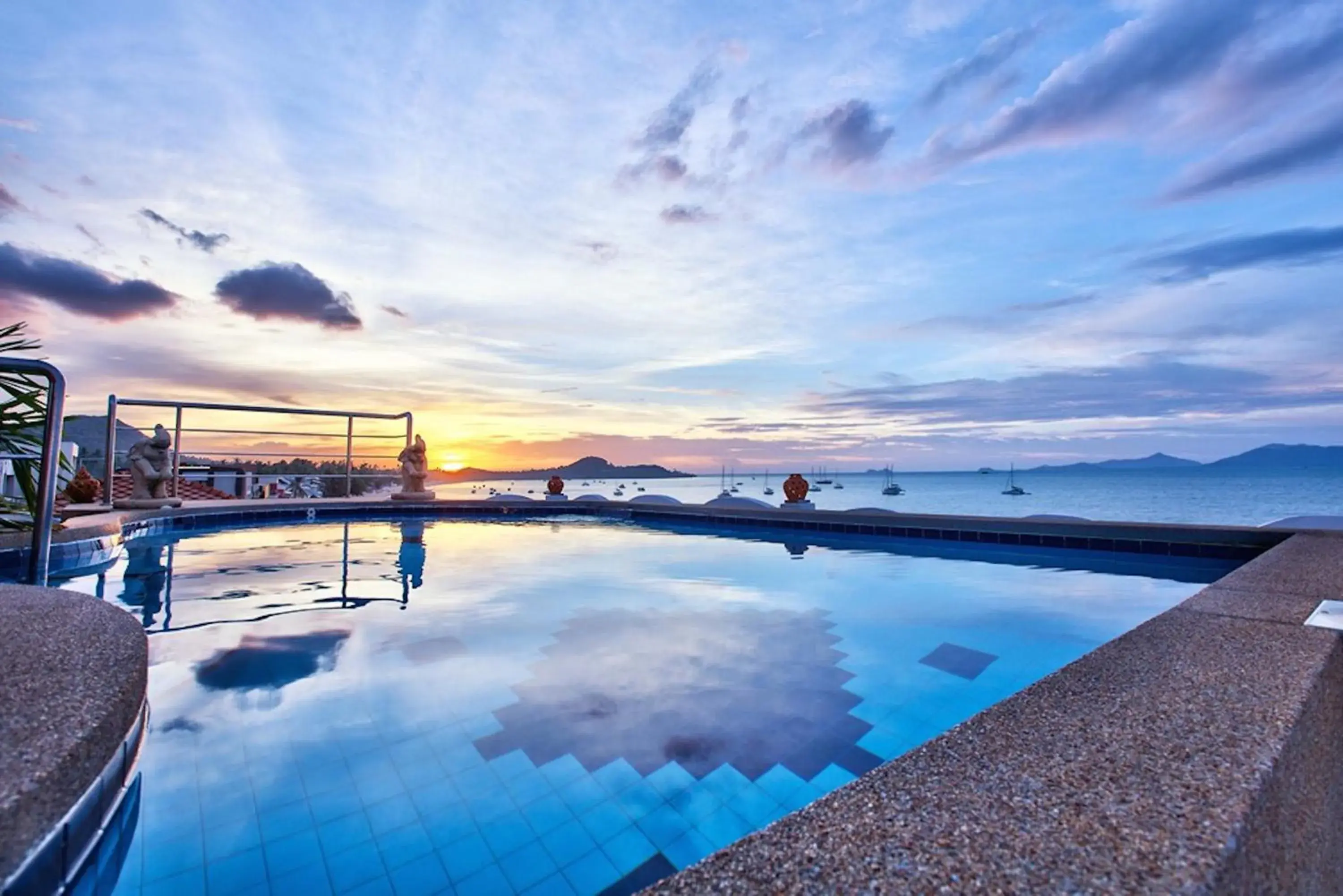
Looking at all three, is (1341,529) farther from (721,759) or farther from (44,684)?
(44,684)

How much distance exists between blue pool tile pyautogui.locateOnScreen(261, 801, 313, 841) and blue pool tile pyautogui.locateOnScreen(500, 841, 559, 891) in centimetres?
68

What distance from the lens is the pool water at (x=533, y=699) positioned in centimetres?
183

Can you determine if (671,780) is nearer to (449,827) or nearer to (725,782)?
(725,782)

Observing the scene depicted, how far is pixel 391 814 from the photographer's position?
1.97 meters

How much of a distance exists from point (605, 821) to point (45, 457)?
9.68 feet

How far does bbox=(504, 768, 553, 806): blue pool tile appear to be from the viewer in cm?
213

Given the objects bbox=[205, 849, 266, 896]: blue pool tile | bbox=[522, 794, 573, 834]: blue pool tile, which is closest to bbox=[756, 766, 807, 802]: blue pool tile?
bbox=[522, 794, 573, 834]: blue pool tile

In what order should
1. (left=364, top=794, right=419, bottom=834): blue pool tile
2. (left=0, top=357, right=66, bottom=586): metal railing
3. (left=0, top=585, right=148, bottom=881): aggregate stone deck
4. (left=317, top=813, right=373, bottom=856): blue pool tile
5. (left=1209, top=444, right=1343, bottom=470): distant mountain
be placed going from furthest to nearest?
1. (left=1209, top=444, right=1343, bottom=470): distant mountain
2. (left=0, top=357, right=66, bottom=586): metal railing
3. (left=364, top=794, right=419, bottom=834): blue pool tile
4. (left=317, top=813, right=373, bottom=856): blue pool tile
5. (left=0, top=585, right=148, bottom=881): aggregate stone deck

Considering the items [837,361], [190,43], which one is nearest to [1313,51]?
[837,361]

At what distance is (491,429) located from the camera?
43.8ft

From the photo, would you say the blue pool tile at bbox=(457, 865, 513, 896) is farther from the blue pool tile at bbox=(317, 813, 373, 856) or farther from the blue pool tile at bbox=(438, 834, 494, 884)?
the blue pool tile at bbox=(317, 813, 373, 856)

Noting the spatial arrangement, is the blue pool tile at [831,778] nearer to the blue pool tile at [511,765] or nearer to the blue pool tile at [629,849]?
the blue pool tile at [629,849]

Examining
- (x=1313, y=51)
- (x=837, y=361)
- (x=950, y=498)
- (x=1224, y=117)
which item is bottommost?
(x=950, y=498)

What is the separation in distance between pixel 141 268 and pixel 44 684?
7.98 meters
